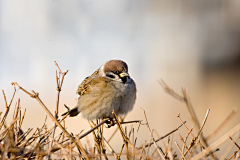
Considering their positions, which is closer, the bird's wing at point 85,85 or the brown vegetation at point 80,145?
the brown vegetation at point 80,145

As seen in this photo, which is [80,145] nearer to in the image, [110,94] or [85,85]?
[110,94]

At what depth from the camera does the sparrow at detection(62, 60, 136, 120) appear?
2480mm

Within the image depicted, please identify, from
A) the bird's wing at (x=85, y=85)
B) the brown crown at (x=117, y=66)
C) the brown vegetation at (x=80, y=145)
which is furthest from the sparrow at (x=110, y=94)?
the brown vegetation at (x=80, y=145)

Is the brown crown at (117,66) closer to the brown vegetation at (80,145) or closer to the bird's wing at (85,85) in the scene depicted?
the bird's wing at (85,85)

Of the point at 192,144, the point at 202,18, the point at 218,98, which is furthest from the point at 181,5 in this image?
the point at 192,144

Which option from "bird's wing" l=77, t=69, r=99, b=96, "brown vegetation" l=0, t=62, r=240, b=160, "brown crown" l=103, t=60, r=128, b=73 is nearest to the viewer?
"brown vegetation" l=0, t=62, r=240, b=160

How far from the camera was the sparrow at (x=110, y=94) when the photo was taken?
2.48 m

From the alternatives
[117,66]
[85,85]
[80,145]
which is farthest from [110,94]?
[80,145]

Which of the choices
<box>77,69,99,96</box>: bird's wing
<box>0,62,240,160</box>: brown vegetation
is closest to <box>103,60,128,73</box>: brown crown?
<box>77,69,99,96</box>: bird's wing

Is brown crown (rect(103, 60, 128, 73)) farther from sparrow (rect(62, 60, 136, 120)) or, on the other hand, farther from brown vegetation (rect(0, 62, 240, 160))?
brown vegetation (rect(0, 62, 240, 160))

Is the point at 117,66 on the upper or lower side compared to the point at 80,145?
upper

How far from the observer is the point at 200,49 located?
23.7 feet

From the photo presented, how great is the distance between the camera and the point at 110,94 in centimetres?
251

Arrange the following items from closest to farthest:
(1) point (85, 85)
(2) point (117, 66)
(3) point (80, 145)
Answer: (3) point (80, 145) < (2) point (117, 66) < (1) point (85, 85)
